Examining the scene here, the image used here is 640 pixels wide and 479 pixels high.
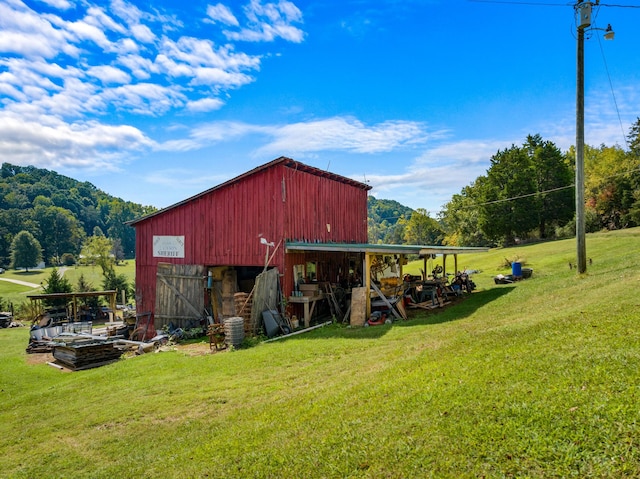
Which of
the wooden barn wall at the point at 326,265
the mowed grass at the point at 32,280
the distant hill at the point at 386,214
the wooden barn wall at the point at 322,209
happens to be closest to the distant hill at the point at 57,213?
the mowed grass at the point at 32,280

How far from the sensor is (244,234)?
1697 cm

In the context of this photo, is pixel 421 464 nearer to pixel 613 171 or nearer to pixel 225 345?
pixel 225 345

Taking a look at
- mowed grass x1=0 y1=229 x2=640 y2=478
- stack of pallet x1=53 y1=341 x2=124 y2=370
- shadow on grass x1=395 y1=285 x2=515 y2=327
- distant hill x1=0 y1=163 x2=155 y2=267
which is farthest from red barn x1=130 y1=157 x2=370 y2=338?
distant hill x1=0 y1=163 x2=155 y2=267

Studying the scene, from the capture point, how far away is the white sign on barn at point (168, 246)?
734 inches

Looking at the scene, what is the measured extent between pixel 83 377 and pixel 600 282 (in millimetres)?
15940

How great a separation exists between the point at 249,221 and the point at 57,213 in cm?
9990

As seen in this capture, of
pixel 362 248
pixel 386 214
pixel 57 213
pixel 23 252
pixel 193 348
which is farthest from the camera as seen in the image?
pixel 386 214

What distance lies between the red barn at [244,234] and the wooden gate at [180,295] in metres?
0.05

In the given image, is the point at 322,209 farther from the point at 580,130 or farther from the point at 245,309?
the point at 580,130

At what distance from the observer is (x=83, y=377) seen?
11.5 metres

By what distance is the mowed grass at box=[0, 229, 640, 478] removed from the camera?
3.99m

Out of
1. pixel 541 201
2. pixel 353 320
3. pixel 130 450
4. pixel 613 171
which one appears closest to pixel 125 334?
pixel 353 320

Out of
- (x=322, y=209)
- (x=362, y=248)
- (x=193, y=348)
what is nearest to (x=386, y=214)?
(x=322, y=209)

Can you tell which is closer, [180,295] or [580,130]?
[580,130]
